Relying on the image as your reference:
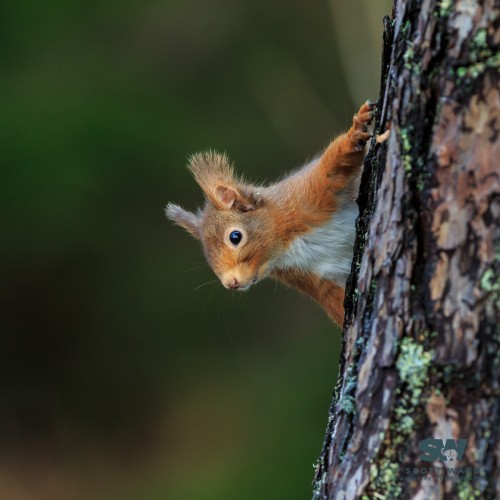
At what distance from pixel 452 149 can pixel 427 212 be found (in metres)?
0.12

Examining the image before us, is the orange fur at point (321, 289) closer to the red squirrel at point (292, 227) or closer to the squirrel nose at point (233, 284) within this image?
the red squirrel at point (292, 227)

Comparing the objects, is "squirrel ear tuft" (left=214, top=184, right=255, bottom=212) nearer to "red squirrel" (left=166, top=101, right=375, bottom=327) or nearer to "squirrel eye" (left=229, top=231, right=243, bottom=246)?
"red squirrel" (left=166, top=101, right=375, bottom=327)

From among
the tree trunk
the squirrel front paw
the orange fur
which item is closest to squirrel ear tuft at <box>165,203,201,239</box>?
the orange fur

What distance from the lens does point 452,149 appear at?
1.57 meters

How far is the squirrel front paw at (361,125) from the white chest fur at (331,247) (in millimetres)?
276

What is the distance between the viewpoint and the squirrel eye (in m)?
3.08

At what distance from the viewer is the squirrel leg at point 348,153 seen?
2609 mm

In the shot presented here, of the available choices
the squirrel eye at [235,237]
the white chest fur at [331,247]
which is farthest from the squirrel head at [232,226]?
the white chest fur at [331,247]

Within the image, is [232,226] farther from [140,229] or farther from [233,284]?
[140,229]

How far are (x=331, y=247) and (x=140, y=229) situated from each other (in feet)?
14.4

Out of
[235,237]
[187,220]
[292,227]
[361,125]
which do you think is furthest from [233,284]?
[361,125]

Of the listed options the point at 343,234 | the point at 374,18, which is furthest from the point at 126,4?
the point at 343,234

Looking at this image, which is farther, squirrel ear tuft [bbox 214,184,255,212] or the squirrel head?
squirrel ear tuft [bbox 214,184,255,212]

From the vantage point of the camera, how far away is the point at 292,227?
3.08 metres
